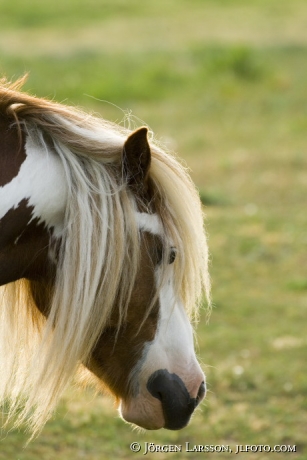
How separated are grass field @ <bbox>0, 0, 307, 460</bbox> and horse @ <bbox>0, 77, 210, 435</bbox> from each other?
1.78ft

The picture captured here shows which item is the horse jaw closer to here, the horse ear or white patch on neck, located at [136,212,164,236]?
white patch on neck, located at [136,212,164,236]

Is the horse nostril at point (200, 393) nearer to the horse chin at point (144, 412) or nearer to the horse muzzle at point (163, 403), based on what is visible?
the horse muzzle at point (163, 403)

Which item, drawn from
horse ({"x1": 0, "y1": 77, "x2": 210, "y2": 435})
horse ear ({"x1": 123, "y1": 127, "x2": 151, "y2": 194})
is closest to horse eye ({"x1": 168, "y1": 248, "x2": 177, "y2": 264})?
horse ({"x1": 0, "y1": 77, "x2": 210, "y2": 435})

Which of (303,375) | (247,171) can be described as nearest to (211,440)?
(303,375)

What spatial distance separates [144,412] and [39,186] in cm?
78

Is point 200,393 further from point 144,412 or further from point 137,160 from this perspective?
point 137,160

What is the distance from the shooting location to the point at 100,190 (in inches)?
93.6

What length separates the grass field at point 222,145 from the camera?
4.47m

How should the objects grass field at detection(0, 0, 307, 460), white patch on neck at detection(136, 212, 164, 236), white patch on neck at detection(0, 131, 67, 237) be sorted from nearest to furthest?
white patch on neck at detection(0, 131, 67, 237) → white patch on neck at detection(136, 212, 164, 236) → grass field at detection(0, 0, 307, 460)

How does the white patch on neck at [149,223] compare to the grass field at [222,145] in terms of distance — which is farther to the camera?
the grass field at [222,145]

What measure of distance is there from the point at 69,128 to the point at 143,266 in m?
0.47

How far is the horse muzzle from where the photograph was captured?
2.50 m

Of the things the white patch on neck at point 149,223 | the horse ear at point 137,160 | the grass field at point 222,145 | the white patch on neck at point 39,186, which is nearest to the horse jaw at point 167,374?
the white patch on neck at point 149,223
